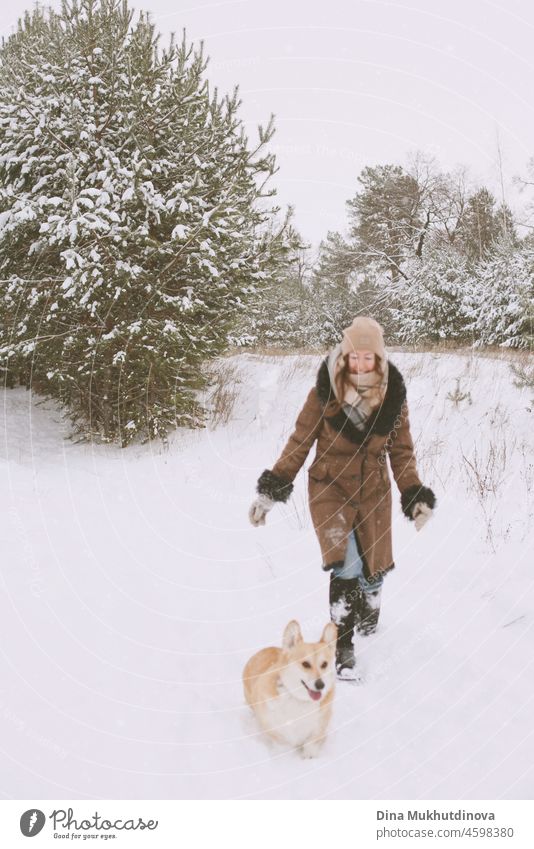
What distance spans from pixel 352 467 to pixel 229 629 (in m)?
1.56

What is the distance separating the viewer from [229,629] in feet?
12.3

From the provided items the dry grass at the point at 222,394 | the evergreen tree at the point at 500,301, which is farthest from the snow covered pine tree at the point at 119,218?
the evergreen tree at the point at 500,301

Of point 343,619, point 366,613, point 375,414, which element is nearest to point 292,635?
point 343,619

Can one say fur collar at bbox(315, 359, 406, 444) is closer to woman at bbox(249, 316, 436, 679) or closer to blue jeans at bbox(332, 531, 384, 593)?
woman at bbox(249, 316, 436, 679)

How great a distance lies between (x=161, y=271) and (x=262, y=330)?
Result: 855 inches

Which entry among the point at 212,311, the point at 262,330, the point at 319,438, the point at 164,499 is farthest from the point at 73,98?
the point at 262,330

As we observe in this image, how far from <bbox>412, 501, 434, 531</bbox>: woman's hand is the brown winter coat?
34 millimetres

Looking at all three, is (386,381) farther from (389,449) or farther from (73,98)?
(73,98)

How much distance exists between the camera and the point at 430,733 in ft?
8.79

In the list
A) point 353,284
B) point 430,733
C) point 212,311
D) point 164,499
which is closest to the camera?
point 430,733

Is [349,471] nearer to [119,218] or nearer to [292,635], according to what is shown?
[292,635]

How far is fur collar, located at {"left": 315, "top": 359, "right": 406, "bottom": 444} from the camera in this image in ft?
9.72

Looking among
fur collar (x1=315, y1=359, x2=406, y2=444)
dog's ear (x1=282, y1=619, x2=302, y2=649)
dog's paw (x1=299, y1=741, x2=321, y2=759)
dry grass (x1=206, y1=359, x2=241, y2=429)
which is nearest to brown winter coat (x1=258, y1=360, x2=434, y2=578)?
fur collar (x1=315, y1=359, x2=406, y2=444)

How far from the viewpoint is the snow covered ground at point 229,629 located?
2.46 metres
